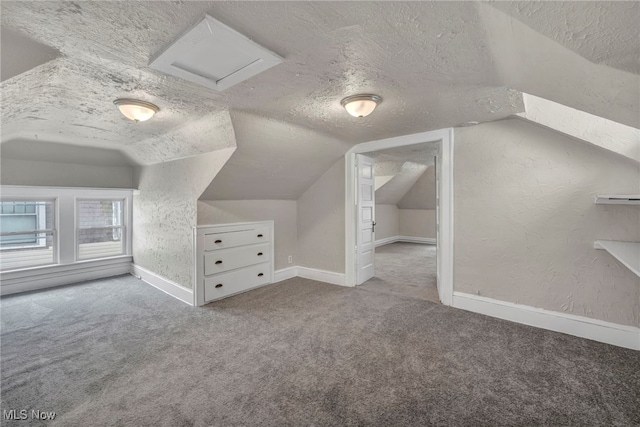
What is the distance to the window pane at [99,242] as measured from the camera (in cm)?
446

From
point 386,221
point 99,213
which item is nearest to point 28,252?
point 99,213

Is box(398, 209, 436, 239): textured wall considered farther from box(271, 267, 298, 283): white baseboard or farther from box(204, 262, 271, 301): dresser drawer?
box(204, 262, 271, 301): dresser drawer

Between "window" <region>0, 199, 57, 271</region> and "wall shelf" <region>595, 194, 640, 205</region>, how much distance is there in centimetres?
675

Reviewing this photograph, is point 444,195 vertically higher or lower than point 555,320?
higher

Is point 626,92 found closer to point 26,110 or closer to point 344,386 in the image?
point 344,386

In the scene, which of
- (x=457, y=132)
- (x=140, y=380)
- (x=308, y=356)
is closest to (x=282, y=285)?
(x=308, y=356)

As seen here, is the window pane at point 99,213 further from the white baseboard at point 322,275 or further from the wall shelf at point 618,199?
the wall shelf at point 618,199

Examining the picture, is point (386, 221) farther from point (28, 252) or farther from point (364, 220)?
point (28, 252)

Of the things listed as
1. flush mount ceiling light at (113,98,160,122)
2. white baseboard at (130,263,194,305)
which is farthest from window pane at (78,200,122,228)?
flush mount ceiling light at (113,98,160,122)

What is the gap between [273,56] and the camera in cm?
156

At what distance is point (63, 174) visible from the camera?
13.6ft

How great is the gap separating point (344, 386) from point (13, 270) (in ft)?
15.8

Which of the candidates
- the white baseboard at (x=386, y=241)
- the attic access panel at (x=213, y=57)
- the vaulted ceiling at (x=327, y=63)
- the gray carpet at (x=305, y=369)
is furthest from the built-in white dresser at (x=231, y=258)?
the white baseboard at (x=386, y=241)
